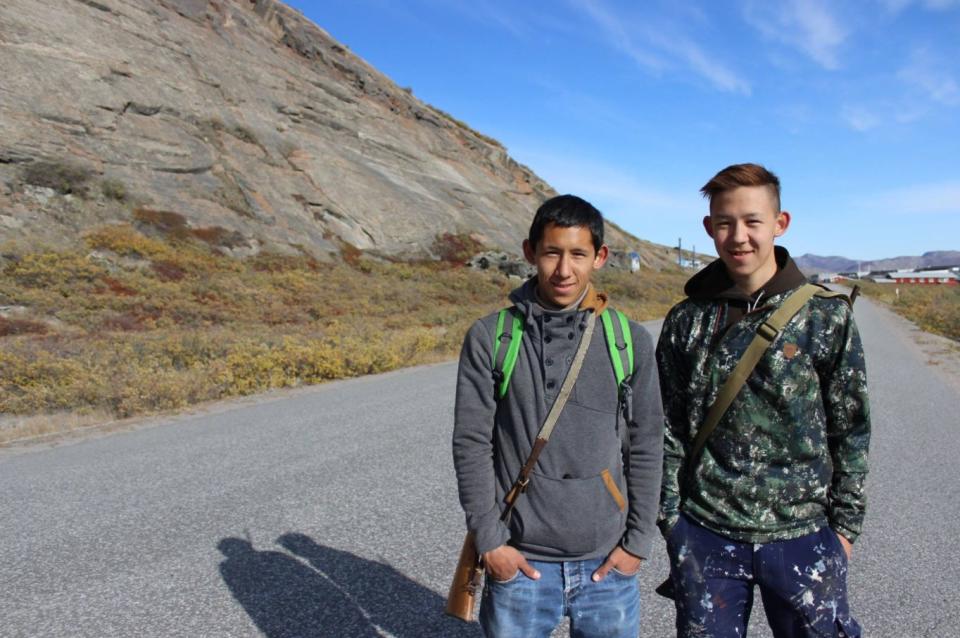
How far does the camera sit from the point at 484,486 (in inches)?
73.9

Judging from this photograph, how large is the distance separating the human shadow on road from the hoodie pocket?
5.04ft

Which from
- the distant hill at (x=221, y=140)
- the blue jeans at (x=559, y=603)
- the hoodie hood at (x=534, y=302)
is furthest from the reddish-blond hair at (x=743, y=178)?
the distant hill at (x=221, y=140)

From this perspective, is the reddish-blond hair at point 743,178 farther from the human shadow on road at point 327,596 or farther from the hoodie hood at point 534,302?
the human shadow on road at point 327,596

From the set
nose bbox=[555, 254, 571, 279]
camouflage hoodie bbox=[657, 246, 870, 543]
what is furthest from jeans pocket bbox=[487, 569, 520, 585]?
nose bbox=[555, 254, 571, 279]

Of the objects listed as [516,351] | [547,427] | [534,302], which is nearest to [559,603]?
[547,427]

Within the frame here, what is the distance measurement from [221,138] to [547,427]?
3353 centimetres

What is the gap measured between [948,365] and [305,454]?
13629 mm

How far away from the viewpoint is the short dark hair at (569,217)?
6.44ft

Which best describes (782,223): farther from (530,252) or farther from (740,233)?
(530,252)

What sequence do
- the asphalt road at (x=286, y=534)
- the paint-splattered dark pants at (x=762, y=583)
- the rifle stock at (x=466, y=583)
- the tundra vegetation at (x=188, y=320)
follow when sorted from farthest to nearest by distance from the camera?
the tundra vegetation at (x=188, y=320) < the asphalt road at (x=286, y=534) < the rifle stock at (x=466, y=583) < the paint-splattered dark pants at (x=762, y=583)

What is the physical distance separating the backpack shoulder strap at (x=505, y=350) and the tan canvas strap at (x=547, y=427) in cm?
17

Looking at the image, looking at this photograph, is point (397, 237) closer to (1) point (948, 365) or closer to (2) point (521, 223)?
(2) point (521, 223)

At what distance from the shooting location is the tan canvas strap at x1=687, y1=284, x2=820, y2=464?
1.87m

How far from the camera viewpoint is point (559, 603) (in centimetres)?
191
